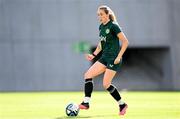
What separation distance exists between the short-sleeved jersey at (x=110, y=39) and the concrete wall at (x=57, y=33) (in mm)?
28765

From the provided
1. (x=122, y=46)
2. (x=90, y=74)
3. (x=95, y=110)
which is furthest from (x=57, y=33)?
(x=122, y=46)

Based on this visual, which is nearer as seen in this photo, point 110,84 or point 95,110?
point 110,84

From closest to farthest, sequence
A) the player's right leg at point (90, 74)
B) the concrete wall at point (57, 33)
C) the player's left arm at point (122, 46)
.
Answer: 1. the player's left arm at point (122, 46)
2. the player's right leg at point (90, 74)
3. the concrete wall at point (57, 33)

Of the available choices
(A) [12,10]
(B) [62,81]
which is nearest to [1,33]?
(A) [12,10]

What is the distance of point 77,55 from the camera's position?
42469mm

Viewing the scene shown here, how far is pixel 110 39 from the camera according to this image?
13.3 m

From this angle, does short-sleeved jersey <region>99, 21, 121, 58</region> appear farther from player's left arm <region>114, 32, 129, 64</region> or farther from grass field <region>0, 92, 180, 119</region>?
grass field <region>0, 92, 180, 119</region>

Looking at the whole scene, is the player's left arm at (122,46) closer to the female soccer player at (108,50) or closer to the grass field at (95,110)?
the female soccer player at (108,50)

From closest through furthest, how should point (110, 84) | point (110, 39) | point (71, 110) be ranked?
1. point (71, 110)
2. point (110, 39)
3. point (110, 84)

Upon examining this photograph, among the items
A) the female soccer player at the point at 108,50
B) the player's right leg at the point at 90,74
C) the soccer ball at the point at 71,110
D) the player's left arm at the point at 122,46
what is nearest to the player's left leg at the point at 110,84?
the female soccer player at the point at 108,50

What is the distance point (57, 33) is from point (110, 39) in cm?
2896

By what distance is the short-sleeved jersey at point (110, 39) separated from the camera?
43.3ft

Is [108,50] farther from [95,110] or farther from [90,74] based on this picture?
[95,110]

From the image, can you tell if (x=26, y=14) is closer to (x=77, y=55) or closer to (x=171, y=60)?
(x=77, y=55)
